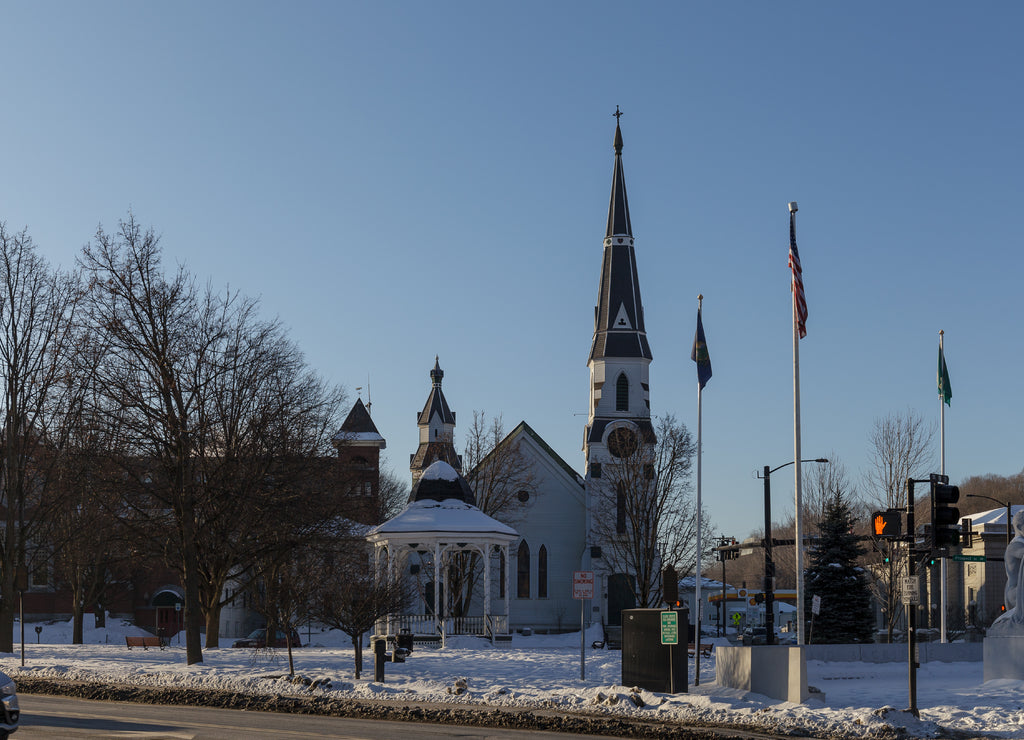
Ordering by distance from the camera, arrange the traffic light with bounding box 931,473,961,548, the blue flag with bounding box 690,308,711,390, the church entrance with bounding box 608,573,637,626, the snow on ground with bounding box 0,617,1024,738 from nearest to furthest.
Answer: the traffic light with bounding box 931,473,961,548
the snow on ground with bounding box 0,617,1024,738
the blue flag with bounding box 690,308,711,390
the church entrance with bounding box 608,573,637,626

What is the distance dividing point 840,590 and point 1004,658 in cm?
1914

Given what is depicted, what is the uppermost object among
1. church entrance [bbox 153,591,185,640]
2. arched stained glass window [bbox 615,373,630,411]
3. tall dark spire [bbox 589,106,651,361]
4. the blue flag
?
tall dark spire [bbox 589,106,651,361]

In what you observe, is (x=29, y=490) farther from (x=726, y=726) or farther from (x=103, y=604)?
(x=103, y=604)

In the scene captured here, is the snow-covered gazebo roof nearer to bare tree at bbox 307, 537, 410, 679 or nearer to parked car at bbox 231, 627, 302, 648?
parked car at bbox 231, 627, 302, 648

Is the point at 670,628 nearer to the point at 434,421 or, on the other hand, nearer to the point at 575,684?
the point at 575,684

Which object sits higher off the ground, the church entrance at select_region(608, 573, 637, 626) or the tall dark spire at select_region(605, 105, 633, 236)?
the tall dark spire at select_region(605, 105, 633, 236)

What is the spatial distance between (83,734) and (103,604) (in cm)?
5076

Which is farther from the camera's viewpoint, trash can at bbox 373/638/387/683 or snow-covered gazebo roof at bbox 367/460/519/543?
snow-covered gazebo roof at bbox 367/460/519/543

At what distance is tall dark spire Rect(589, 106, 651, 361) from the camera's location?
61.7m

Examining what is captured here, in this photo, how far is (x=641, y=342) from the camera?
61.8m

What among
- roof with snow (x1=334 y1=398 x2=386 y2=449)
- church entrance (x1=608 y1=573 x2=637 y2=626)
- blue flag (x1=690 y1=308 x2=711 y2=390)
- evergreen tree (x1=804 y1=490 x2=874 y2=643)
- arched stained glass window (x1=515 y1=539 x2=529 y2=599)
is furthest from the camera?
roof with snow (x1=334 y1=398 x2=386 y2=449)

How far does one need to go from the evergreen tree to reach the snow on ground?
10154 millimetres

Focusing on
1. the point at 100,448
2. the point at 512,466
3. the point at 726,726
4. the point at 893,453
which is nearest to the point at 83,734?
the point at 726,726

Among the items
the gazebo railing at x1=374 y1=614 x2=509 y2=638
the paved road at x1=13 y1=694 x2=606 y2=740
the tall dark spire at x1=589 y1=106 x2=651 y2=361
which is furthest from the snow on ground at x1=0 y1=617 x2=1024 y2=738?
the tall dark spire at x1=589 y1=106 x2=651 y2=361
